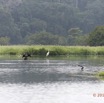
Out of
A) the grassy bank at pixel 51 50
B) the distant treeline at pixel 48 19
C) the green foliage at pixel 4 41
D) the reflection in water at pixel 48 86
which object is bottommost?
the reflection in water at pixel 48 86

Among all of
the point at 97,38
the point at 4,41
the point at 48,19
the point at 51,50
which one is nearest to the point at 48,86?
the point at 51,50

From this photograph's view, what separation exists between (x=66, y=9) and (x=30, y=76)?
259ft

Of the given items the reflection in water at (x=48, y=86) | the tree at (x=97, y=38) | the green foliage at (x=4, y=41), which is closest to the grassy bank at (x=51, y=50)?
the tree at (x=97, y=38)

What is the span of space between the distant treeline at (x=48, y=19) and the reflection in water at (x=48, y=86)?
59.4 meters

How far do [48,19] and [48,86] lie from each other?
83.0m

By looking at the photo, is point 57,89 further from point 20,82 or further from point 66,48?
point 66,48

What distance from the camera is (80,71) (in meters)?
38.7

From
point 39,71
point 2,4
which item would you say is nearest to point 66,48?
point 39,71

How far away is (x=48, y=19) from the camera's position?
111438 mm

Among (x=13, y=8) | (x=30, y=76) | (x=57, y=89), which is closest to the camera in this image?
(x=57, y=89)

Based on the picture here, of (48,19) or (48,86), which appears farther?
(48,19)

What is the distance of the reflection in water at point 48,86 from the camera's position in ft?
79.1

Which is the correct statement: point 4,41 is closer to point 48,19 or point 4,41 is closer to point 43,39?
point 43,39

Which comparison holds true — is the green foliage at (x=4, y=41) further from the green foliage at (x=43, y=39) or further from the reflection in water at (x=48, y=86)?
the reflection in water at (x=48, y=86)
